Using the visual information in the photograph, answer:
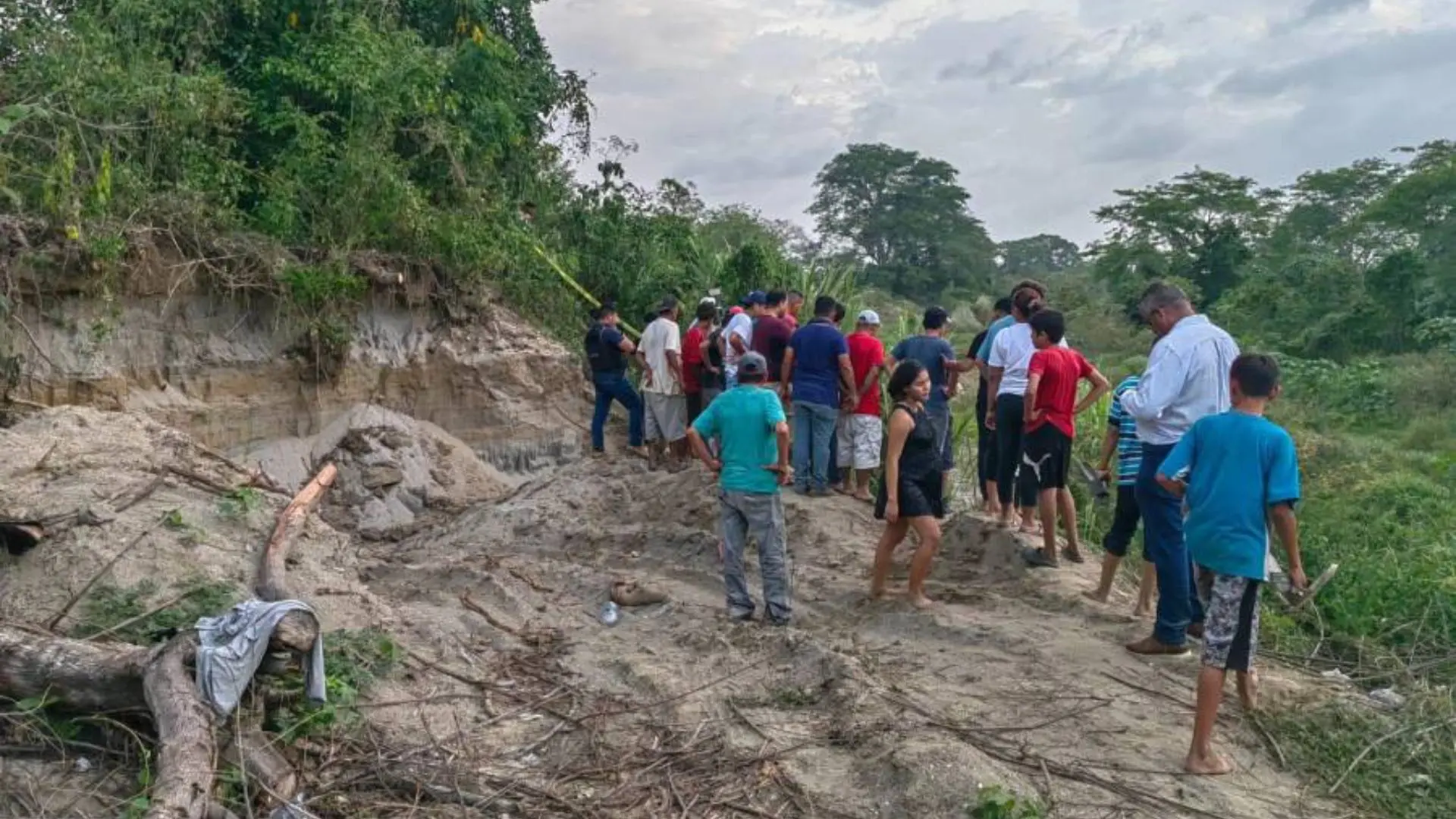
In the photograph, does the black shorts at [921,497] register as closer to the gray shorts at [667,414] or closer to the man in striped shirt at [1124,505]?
the man in striped shirt at [1124,505]

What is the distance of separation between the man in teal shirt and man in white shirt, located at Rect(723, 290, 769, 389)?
2941 mm

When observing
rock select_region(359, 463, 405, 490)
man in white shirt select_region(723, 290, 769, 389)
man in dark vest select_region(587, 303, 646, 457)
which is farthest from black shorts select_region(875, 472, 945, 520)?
rock select_region(359, 463, 405, 490)

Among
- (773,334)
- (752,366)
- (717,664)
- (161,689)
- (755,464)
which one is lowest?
(717,664)

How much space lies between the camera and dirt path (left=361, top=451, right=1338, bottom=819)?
5086 millimetres

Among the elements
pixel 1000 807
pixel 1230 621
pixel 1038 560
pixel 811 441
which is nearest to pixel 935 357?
pixel 811 441

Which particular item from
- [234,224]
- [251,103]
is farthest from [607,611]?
[251,103]

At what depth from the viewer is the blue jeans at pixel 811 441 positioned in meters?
9.64

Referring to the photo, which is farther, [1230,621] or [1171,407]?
[1171,407]

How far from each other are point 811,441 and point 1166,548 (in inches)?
160

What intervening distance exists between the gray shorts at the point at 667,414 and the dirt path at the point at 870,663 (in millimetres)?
1640

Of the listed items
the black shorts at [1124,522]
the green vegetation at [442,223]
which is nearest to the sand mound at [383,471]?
the green vegetation at [442,223]

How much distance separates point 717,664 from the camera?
674cm

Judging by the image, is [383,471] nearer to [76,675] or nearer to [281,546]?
[281,546]

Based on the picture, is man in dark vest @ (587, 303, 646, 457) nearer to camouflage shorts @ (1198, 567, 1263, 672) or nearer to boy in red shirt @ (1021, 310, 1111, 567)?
boy in red shirt @ (1021, 310, 1111, 567)
